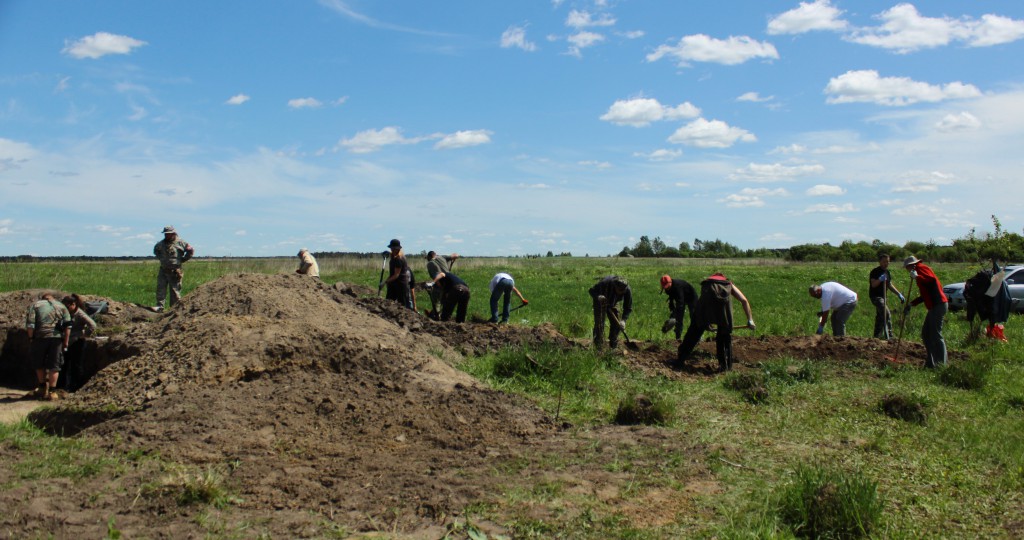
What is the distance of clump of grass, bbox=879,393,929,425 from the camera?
8.24 metres

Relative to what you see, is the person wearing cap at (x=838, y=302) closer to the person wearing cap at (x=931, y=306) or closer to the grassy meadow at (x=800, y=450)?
the grassy meadow at (x=800, y=450)

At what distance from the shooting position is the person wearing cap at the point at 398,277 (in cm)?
1461

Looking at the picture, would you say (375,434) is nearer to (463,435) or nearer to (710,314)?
(463,435)

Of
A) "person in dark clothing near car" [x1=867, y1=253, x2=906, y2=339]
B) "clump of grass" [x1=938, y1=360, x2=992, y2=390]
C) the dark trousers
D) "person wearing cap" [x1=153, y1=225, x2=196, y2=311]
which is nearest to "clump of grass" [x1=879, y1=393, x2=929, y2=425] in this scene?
"clump of grass" [x1=938, y1=360, x2=992, y2=390]

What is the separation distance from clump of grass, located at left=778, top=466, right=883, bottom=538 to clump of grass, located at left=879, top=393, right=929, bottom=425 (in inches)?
139

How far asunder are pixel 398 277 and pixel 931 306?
8774 mm

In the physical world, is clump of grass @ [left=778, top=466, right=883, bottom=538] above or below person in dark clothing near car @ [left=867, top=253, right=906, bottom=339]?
below

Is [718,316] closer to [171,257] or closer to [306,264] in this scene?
[306,264]

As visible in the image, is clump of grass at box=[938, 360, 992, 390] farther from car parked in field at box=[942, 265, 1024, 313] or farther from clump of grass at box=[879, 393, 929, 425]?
car parked in field at box=[942, 265, 1024, 313]

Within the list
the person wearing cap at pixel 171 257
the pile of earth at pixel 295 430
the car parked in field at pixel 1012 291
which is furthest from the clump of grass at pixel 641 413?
the car parked in field at pixel 1012 291

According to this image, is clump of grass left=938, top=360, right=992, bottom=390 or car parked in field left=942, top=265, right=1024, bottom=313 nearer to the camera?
clump of grass left=938, top=360, right=992, bottom=390

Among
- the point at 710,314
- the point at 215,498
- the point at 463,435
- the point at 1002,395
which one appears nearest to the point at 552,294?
the point at 710,314

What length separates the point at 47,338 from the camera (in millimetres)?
10070

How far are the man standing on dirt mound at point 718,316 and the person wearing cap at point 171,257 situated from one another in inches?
344
